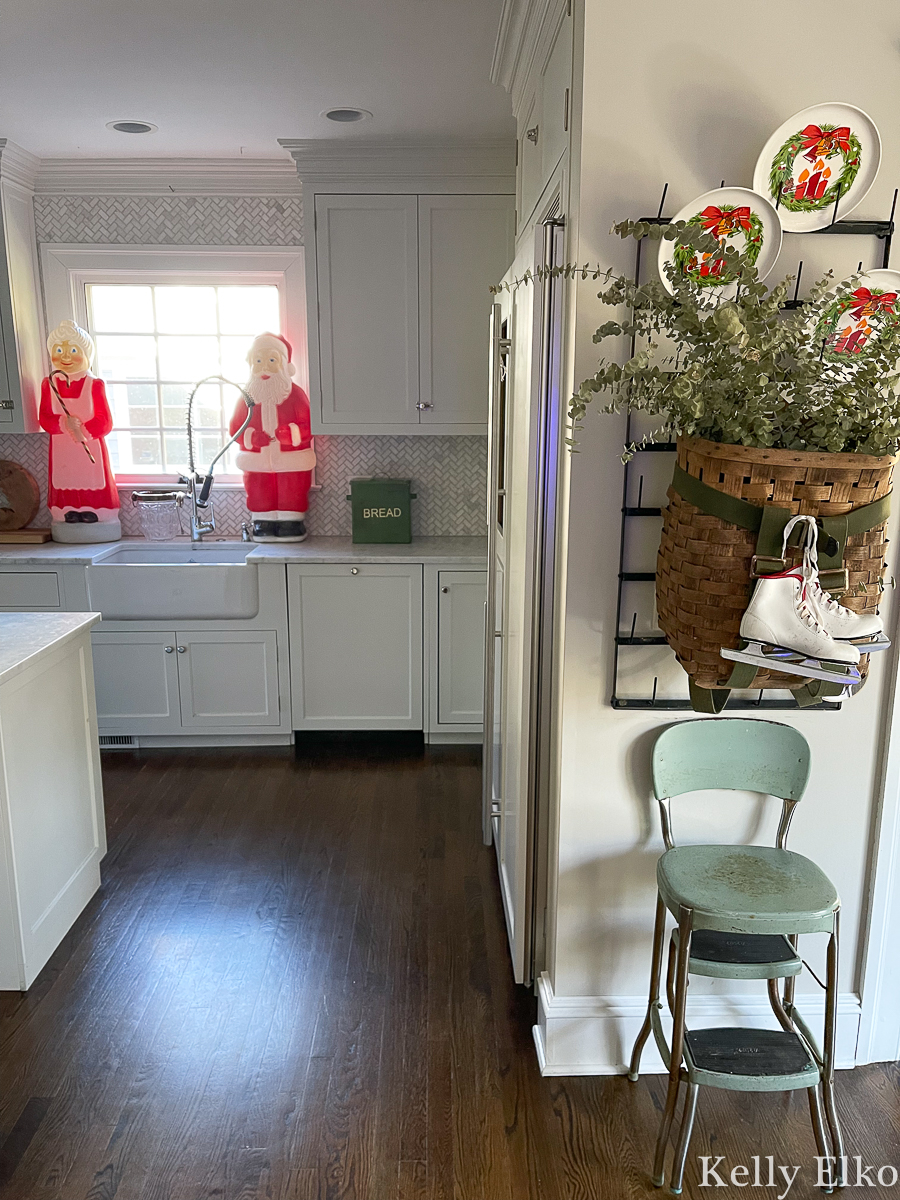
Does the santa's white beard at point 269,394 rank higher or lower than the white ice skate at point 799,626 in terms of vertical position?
higher

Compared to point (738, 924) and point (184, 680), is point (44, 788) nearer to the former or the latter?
point (184, 680)

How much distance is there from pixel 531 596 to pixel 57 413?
287cm

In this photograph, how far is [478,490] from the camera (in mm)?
4301

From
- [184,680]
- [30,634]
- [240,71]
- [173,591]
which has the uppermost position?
[240,71]

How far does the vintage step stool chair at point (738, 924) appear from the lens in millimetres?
1674

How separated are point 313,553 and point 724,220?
2.48 meters

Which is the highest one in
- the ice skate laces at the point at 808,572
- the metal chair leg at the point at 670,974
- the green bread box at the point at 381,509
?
the ice skate laces at the point at 808,572

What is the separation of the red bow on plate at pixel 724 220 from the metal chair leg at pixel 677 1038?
1260 millimetres

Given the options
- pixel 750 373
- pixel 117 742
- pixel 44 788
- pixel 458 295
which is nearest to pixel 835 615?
pixel 750 373

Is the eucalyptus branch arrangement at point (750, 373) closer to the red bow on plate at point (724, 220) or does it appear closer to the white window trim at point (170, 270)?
the red bow on plate at point (724, 220)

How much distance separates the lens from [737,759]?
1933mm

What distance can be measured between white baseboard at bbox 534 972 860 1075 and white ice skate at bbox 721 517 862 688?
0.98 meters

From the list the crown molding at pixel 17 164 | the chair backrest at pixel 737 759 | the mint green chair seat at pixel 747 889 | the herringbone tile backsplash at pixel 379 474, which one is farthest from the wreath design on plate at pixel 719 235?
the crown molding at pixel 17 164

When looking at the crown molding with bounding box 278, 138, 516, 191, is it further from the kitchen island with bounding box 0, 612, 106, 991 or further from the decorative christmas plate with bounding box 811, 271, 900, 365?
the decorative christmas plate with bounding box 811, 271, 900, 365
